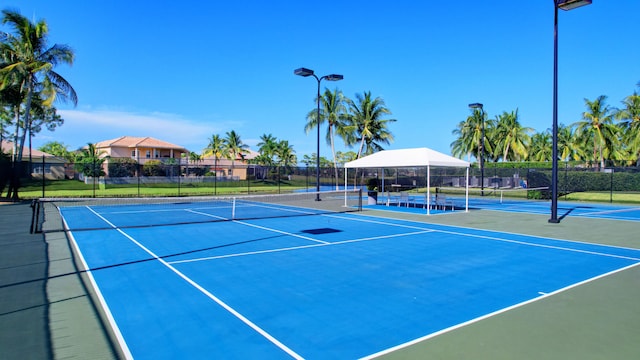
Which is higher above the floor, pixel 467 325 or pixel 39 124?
pixel 39 124

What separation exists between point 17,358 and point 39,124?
204ft

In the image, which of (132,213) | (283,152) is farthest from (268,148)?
(132,213)

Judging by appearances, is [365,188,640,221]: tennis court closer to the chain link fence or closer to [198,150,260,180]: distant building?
the chain link fence

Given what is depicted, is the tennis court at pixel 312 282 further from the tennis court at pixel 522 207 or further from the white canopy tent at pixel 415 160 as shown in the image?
the tennis court at pixel 522 207

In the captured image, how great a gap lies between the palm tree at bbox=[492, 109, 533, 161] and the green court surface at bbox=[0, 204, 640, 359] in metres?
56.7

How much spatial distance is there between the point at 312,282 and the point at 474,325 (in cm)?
282

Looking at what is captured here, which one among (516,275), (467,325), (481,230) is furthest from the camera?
(481,230)

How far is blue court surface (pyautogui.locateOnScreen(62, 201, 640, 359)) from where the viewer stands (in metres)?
4.69

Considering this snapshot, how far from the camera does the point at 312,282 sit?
7.05 meters

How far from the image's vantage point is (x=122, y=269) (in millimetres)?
7926

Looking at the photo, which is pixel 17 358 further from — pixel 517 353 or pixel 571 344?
pixel 571 344

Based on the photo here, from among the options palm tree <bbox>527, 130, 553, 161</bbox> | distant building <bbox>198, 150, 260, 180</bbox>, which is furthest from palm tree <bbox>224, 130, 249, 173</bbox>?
palm tree <bbox>527, 130, 553, 161</bbox>

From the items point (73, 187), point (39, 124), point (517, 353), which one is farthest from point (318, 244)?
point (39, 124)

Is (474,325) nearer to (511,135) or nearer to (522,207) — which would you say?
(522,207)
